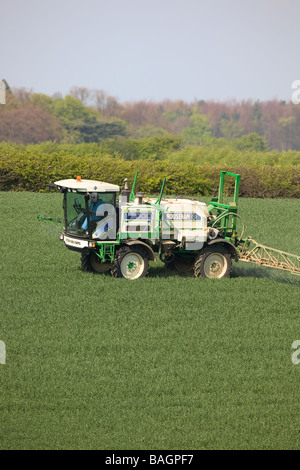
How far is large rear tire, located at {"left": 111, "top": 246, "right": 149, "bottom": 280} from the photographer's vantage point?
45.2 ft

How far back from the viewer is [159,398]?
850 centimetres

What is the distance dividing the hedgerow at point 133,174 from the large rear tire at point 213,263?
1408 centimetres

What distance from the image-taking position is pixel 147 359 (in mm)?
9781

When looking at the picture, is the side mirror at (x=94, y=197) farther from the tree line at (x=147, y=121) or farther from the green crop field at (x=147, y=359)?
the tree line at (x=147, y=121)

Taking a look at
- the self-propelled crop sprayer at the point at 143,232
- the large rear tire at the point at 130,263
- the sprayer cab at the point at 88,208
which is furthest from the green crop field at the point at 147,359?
the sprayer cab at the point at 88,208

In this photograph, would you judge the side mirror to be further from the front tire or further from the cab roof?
the front tire

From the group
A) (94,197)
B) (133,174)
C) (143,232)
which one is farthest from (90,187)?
(133,174)

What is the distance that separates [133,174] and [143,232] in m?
14.8

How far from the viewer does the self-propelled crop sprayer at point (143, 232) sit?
44.8 ft

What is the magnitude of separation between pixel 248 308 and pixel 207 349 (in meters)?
2.35

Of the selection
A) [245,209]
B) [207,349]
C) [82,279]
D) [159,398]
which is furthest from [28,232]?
[159,398]

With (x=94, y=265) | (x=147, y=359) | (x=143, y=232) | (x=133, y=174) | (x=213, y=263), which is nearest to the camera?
(x=147, y=359)

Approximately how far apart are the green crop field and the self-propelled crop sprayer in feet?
1.52

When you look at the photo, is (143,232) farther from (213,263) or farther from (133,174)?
(133,174)
